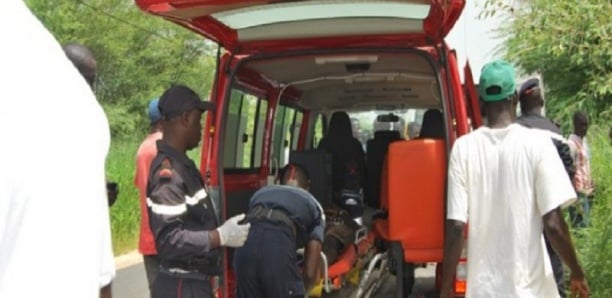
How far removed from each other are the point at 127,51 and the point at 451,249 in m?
23.6

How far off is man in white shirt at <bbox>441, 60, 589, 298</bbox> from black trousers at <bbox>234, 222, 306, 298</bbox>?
0.97 m

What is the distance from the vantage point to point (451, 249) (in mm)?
3311

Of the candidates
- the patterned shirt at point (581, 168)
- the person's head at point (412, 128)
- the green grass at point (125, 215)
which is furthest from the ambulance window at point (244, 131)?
the green grass at point (125, 215)

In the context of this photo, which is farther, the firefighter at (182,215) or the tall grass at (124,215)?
the tall grass at (124,215)

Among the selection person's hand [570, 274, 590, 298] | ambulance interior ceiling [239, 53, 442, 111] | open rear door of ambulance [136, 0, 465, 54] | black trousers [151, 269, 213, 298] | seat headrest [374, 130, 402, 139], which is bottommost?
black trousers [151, 269, 213, 298]

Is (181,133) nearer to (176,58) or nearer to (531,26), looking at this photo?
(531,26)

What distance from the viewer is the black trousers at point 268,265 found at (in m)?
3.90

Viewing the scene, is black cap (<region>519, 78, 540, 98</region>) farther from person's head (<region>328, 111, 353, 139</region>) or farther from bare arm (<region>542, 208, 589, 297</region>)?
person's head (<region>328, 111, 353, 139</region>)

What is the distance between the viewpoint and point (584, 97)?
14.1 meters

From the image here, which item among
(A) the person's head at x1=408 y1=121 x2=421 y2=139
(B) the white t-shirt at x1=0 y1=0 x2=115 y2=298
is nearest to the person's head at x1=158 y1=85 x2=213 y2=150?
(B) the white t-shirt at x1=0 y1=0 x2=115 y2=298

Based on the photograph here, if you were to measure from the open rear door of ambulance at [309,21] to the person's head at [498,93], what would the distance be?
375 mm

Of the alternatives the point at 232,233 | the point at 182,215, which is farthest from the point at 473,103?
the point at 182,215

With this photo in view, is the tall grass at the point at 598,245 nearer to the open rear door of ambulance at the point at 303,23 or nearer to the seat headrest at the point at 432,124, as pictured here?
the seat headrest at the point at 432,124

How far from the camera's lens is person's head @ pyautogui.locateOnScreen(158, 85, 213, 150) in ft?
11.7
